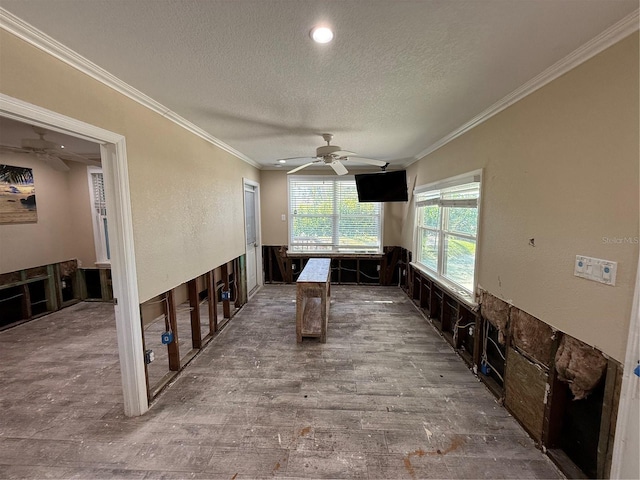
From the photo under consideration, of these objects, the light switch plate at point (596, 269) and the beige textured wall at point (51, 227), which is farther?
the beige textured wall at point (51, 227)

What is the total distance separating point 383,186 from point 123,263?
4.47 meters

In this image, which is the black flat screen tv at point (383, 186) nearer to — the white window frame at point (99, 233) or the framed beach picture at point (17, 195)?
the white window frame at point (99, 233)

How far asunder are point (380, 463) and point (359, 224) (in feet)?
14.1

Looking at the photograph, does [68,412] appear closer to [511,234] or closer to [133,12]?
[133,12]

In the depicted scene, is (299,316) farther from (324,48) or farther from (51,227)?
(51,227)

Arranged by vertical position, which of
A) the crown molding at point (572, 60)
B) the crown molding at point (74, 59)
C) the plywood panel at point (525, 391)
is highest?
the crown molding at point (74, 59)

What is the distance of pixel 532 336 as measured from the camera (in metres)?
1.76

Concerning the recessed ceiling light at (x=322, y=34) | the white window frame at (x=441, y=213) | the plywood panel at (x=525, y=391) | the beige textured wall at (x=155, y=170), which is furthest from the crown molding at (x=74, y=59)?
the plywood panel at (x=525, y=391)

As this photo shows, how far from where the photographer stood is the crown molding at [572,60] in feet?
3.75

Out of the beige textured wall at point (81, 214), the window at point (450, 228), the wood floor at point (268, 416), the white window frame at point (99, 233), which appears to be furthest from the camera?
the white window frame at point (99, 233)

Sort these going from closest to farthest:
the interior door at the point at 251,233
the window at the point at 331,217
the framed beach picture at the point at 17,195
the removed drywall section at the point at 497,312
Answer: the removed drywall section at the point at 497,312 < the framed beach picture at the point at 17,195 < the interior door at the point at 251,233 < the window at the point at 331,217

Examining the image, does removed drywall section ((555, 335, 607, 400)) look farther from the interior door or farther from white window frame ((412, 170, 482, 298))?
the interior door

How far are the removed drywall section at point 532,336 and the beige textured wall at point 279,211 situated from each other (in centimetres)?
357

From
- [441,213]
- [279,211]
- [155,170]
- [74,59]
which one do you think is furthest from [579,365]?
[279,211]
